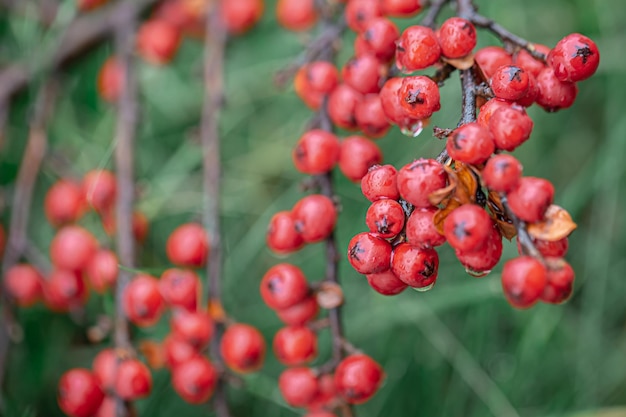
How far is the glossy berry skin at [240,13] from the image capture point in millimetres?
1574

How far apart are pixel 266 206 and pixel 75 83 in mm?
626

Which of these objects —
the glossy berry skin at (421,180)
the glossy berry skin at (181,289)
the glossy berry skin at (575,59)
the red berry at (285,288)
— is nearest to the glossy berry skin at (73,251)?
the glossy berry skin at (181,289)

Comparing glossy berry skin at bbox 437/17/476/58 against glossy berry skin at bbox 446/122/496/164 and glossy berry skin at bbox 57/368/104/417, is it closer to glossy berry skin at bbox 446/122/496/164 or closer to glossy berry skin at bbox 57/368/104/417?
glossy berry skin at bbox 446/122/496/164

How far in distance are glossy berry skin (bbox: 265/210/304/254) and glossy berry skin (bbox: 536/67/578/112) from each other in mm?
378

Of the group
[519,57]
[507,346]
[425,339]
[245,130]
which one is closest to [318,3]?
[519,57]

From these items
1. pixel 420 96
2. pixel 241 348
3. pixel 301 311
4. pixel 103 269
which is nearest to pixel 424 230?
pixel 420 96

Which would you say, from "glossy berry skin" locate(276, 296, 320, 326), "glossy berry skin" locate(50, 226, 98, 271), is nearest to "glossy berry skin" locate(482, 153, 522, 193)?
"glossy berry skin" locate(276, 296, 320, 326)

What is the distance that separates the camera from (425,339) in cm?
138

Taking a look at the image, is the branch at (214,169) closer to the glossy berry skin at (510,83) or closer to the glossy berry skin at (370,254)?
the glossy berry skin at (370,254)

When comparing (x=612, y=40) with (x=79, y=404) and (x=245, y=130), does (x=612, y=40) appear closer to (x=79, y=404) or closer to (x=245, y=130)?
(x=245, y=130)

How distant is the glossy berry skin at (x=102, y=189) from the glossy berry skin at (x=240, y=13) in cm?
51

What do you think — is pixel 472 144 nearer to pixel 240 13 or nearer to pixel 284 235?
pixel 284 235

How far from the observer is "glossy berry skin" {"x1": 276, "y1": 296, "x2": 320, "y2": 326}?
37.4 inches

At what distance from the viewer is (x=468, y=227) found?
583mm
